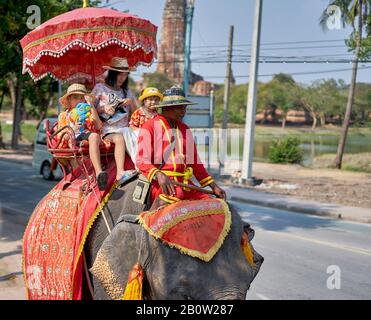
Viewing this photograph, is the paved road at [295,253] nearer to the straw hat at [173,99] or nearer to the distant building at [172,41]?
the straw hat at [173,99]

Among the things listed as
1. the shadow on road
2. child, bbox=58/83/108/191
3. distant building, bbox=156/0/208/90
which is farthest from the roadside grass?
child, bbox=58/83/108/191

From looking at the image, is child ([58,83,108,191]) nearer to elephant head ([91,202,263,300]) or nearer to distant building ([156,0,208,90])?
elephant head ([91,202,263,300])

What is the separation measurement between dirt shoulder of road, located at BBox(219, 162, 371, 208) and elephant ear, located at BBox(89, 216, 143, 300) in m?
13.4

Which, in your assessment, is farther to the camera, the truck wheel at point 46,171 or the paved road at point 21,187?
the truck wheel at point 46,171

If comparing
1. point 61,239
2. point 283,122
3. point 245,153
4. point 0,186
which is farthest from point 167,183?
point 283,122

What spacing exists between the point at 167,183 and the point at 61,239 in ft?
4.69

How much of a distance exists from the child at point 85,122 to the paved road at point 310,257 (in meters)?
3.27

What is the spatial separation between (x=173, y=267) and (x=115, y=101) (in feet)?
8.38

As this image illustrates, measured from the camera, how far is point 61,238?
4895mm

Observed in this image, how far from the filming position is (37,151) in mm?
19469

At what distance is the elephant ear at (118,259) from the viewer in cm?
350

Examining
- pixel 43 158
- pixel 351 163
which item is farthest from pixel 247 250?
pixel 351 163

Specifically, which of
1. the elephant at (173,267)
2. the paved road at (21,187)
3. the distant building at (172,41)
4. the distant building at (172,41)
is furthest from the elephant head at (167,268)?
the distant building at (172,41)
